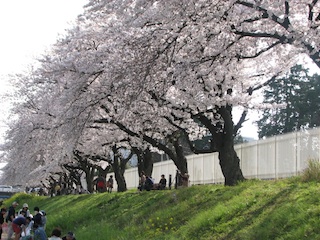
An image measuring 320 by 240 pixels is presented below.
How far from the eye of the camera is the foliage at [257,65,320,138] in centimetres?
5212

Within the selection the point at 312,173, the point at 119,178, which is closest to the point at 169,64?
the point at 312,173

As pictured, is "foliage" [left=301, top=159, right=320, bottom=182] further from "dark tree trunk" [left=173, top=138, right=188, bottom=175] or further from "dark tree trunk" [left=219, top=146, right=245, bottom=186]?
"dark tree trunk" [left=173, top=138, right=188, bottom=175]

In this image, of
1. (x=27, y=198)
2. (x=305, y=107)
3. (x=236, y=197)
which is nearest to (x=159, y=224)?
(x=236, y=197)

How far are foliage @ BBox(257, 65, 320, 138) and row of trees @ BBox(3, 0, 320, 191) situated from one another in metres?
28.9

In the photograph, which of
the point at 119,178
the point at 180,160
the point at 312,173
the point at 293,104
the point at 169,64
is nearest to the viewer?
the point at 169,64

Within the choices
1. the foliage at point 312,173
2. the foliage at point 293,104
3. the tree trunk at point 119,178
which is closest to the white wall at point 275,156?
the tree trunk at point 119,178

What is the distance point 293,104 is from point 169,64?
43.1m

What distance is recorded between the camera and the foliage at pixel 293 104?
52.1m

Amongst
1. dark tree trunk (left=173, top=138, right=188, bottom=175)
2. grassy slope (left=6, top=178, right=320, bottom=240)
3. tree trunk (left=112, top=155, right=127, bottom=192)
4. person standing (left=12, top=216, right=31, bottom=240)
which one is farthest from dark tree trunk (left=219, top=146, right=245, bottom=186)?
tree trunk (left=112, top=155, right=127, bottom=192)

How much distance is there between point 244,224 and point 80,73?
589cm

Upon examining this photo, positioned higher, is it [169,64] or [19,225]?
[169,64]

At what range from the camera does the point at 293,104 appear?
53.5 metres

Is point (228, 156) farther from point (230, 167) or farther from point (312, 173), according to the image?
point (312, 173)

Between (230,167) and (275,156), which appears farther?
(275,156)
